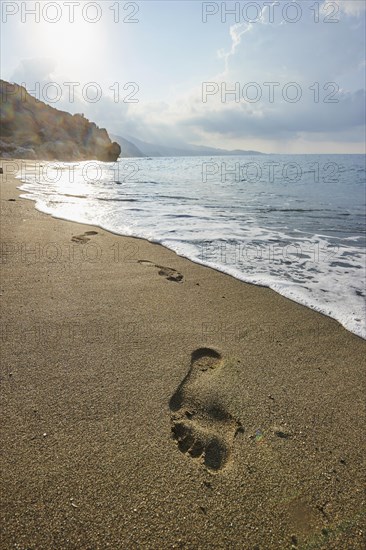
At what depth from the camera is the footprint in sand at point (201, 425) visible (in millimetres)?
1740

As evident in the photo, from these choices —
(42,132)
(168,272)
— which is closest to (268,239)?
(168,272)

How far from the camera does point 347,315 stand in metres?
3.46

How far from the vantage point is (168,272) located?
4.48 meters

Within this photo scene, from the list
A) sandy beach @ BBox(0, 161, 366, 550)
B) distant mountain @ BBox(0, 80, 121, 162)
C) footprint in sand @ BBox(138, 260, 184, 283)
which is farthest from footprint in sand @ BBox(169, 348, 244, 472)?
distant mountain @ BBox(0, 80, 121, 162)

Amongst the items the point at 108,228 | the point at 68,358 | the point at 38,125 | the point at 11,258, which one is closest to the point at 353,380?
the point at 68,358

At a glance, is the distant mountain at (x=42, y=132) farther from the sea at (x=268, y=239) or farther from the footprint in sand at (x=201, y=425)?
the footprint in sand at (x=201, y=425)

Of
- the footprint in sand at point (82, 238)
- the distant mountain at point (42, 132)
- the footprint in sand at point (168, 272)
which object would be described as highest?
the distant mountain at point (42, 132)

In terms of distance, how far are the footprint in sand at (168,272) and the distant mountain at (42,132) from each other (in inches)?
2544

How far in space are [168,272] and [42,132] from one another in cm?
8485

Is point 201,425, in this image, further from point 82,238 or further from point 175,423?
point 82,238

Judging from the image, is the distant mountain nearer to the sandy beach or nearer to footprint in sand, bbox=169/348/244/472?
the sandy beach

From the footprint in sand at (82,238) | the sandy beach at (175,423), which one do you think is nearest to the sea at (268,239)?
the footprint in sand at (82,238)

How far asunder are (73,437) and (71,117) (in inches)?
4040

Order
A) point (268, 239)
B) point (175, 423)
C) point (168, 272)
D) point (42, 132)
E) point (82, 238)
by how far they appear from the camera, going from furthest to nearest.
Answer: point (42, 132)
point (268, 239)
point (82, 238)
point (168, 272)
point (175, 423)
